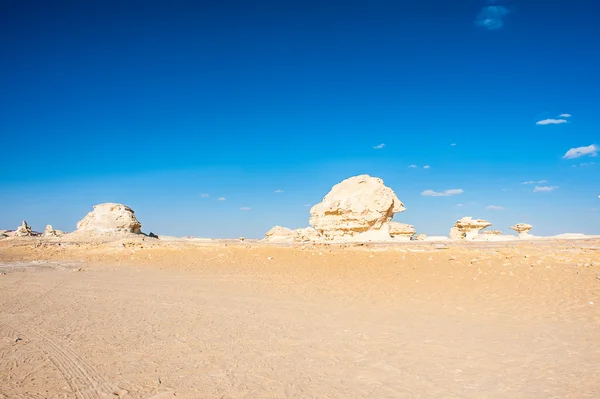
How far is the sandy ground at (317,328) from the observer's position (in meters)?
5.01

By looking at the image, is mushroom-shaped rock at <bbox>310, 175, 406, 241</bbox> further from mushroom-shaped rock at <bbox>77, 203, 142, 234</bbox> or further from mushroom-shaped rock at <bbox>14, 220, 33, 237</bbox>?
mushroom-shaped rock at <bbox>14, 220, 33, 237</bbox>

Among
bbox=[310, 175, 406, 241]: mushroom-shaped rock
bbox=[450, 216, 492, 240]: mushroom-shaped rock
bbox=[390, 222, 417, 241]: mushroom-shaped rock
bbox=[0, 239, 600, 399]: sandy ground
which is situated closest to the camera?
bbox=[0, 239, 600, 399]: sandy ground

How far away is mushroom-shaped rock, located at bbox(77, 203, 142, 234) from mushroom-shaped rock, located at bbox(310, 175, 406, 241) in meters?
13.6

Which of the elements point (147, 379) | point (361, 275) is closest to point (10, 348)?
point (147, 379)

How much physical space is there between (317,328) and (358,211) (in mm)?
16723

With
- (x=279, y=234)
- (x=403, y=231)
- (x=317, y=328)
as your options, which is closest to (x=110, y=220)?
(x=279, y=234)

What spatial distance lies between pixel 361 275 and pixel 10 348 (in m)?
10.4

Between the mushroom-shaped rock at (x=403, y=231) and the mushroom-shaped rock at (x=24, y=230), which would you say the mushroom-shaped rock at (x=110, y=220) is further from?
the mushroom-shaped rock at (x=403, y=231)

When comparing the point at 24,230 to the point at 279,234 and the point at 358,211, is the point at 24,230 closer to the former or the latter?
the point at 279,234

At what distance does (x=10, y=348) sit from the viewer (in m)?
6.07

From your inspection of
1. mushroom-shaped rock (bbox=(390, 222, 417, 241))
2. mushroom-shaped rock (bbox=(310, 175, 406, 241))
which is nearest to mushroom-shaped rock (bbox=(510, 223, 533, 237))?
mushroom-shaped rock (bbox=(390, 222, 417, 241))

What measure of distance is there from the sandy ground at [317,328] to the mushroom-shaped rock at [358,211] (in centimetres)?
767

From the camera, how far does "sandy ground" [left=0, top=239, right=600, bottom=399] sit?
5008mm

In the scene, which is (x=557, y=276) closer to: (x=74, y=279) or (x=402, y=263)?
(x=402, y=263)
